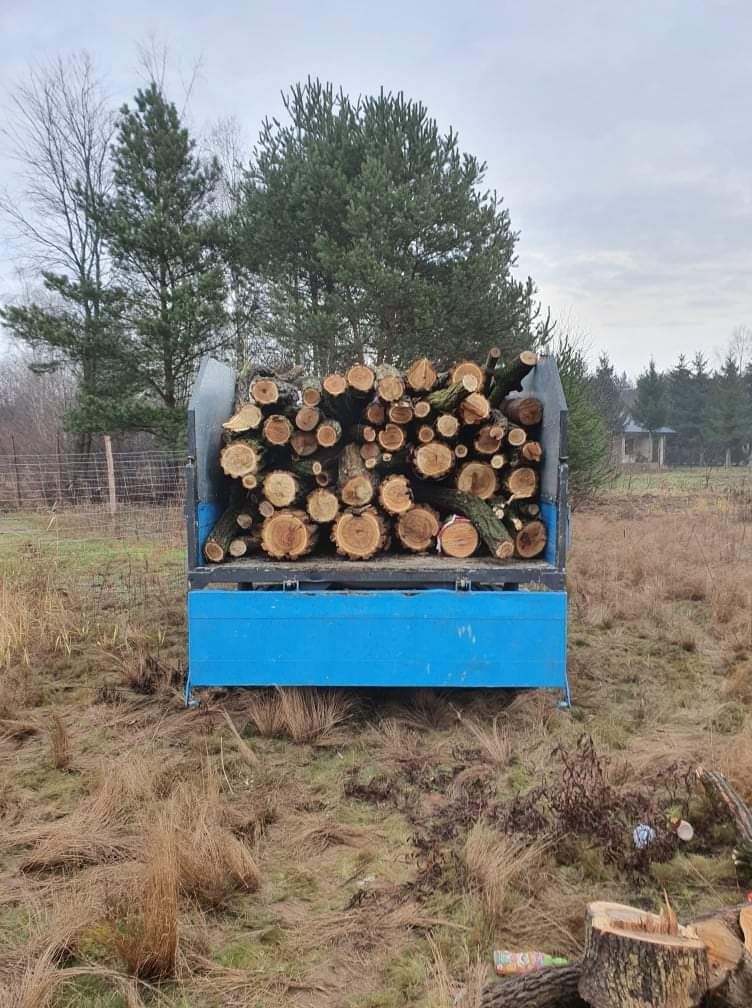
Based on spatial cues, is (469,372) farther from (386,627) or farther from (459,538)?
(386,627)

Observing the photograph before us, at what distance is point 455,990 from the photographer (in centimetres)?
205

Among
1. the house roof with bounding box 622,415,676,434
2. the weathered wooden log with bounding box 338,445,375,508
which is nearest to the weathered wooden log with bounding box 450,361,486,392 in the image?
the weathered wooden log with bounding box 338,445,375,508

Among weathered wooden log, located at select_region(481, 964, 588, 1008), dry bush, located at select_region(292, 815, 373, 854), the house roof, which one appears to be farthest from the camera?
the house roof

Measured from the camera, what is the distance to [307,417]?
15.2 ft

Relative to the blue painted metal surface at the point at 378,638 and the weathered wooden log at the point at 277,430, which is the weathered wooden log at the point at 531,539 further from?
the weathered wooden log at the point at 277,430

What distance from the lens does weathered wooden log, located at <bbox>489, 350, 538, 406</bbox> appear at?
14.7 feet

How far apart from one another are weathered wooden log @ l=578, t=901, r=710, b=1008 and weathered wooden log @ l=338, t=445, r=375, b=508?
2.97 meters

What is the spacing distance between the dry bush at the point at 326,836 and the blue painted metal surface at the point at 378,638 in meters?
1.17

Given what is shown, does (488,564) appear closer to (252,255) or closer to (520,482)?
(520,482)

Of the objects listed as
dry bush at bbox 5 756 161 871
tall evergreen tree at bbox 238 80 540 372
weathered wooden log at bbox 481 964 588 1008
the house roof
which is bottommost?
dry bush at bbox 5 756 161 871

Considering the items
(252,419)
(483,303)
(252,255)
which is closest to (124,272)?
(252,255)

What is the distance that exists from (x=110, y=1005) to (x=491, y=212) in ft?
51.3

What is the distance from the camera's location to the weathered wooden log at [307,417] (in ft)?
15.1

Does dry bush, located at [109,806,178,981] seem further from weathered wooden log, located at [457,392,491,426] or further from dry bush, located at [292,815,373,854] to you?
weathered wooden log, located at [457,392,491,426]
